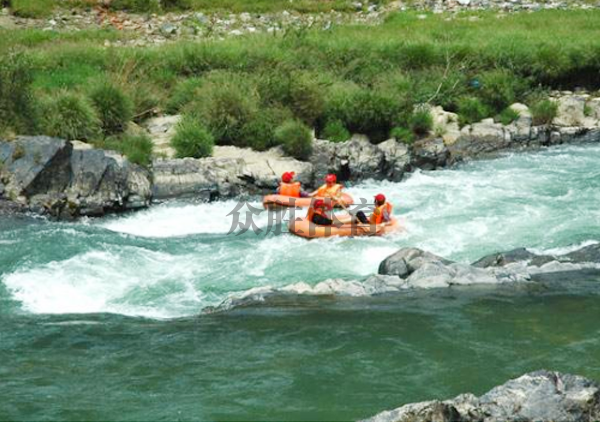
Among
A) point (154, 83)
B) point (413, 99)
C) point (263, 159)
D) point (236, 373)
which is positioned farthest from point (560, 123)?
point (236, 373)

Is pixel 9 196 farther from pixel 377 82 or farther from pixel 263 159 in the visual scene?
pixel 377 82

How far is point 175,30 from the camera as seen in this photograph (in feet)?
101

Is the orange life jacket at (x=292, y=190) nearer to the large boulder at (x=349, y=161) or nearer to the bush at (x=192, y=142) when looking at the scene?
the large boulder at (x=349, y=161)

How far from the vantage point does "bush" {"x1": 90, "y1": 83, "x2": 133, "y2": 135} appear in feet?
66.7

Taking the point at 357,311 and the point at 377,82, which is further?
the point at 377,82

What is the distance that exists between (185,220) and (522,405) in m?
10.3

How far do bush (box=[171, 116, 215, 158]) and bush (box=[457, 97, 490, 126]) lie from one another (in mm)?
7022

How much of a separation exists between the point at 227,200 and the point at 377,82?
278 inches

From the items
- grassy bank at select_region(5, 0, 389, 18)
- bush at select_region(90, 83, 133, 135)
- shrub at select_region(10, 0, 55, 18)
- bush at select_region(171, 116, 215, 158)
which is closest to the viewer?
bush at select_region(171, 116, 215, 158)

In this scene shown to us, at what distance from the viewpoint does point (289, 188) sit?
58.7 ft

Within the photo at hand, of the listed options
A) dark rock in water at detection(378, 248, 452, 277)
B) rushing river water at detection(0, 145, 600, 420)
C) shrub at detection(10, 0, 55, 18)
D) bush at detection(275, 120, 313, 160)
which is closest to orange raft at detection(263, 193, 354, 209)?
rushing river water at detection(0, 145, 600, 420)

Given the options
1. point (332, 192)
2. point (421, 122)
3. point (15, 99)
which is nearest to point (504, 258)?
point (332, 192)

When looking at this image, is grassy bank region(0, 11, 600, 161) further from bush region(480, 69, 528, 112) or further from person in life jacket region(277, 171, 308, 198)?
person in life jacket region(277, 171, 308, 198)

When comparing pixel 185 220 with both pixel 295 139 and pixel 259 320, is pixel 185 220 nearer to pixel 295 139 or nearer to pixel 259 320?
pixel 295 139
